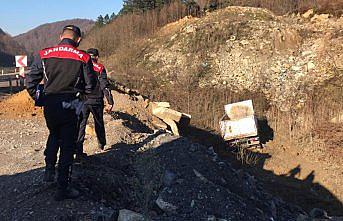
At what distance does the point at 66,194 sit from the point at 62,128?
2.63 feet

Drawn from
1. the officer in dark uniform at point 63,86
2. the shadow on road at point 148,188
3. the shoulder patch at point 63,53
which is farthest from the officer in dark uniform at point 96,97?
the shoulder patch at point 63,53

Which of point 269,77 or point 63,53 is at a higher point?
point 63,53

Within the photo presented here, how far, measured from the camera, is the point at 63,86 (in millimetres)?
5051

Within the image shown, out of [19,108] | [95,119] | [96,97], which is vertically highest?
[96,97]

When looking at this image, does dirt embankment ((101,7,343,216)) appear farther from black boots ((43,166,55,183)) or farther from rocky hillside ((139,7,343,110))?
black boots ((43,166,55,183))

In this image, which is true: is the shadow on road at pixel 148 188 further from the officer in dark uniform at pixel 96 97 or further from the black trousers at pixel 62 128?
the officer in dark uniform at pixel 96 97

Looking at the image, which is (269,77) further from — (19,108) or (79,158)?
→ (79,158)

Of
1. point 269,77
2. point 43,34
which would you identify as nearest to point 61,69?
point 269,77

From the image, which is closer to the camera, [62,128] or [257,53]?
[62,128]

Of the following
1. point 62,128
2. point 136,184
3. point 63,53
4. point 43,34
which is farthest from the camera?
point 43,34

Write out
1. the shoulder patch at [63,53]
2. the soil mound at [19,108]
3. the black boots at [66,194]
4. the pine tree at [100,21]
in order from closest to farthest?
the shoulder patch at [63,53] → the black boots at [66,194] → the soil mound at [19,108] → the pine tree at [100,21]

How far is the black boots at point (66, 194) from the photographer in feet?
17.0

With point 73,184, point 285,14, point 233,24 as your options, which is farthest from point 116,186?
point 285,14

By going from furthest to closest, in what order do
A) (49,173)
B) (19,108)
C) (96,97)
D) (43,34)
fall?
(43,34) → (19,108) → (96,97) → (49,173)
